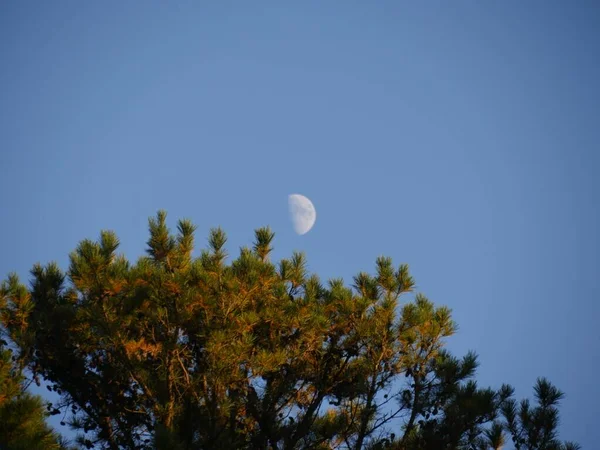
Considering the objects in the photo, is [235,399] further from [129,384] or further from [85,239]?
[85,239]

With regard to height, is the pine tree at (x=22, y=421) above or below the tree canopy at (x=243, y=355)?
below

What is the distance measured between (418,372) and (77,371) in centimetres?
423

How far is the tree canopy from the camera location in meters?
6.57

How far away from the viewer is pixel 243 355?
21.0 feet

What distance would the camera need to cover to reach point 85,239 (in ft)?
22.5

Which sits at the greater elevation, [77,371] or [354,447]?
[77,371]

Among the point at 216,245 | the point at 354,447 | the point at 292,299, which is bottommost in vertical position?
the point at 354,447

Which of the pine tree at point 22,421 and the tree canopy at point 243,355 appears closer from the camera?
the pine tree at point 22,421

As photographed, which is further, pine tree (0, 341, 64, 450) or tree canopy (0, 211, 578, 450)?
tree canopy (0, 211, 578, 450)

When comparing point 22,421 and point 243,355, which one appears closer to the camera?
point 22,421

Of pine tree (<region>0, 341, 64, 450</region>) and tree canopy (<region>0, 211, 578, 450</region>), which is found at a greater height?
tree canopy (<region>0, 211, 578, 450</region>)

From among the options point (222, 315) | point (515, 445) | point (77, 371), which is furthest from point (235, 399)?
point (515, 445)

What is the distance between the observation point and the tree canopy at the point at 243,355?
21.5ft

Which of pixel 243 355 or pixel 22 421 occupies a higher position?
A: pixel 243 355
